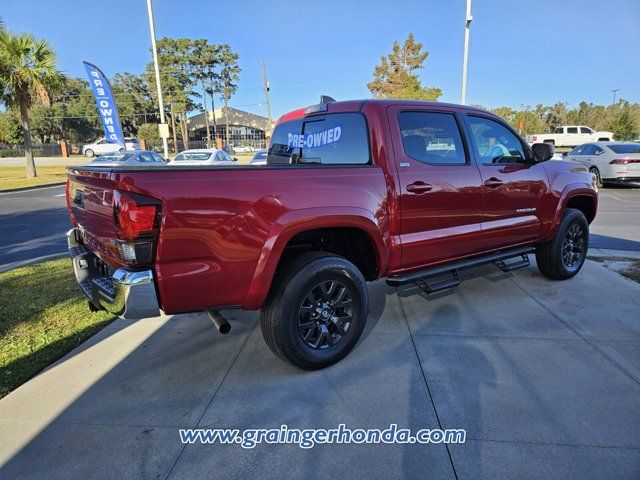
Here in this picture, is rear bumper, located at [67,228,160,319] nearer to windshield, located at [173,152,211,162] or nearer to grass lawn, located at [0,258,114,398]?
grass lawn, located at [0,258,114,398]

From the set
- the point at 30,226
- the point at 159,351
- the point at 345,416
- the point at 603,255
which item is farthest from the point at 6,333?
the point at 603,255

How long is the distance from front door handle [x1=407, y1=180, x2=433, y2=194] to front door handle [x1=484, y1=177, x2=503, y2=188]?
800 millimetres

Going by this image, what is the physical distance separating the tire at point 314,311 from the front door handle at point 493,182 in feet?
5.59

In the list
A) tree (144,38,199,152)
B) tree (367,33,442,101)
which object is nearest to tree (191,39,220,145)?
tree (144,38,199,152)

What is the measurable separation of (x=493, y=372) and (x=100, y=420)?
271 cm

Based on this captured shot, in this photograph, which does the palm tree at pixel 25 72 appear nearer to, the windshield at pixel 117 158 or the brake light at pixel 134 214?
the windshield at pixel 117 158

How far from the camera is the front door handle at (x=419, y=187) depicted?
344 centimetres

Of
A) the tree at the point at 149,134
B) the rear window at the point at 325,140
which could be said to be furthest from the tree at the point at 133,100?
the rear window at the point at 325,140

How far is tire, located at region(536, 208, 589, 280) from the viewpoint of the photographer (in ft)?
16.1

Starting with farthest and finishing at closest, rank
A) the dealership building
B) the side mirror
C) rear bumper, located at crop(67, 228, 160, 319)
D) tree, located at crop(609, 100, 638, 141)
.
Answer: the dealership building < tree, located at crop(609, 100, 638, 141) < the side mirror < rear bumper, located at crop(67, 228, 160, 319)

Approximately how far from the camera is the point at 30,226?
928 centimetres

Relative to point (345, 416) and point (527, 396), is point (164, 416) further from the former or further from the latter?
point (527, 396)

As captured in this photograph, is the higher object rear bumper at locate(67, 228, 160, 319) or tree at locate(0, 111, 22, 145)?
tree at locate(0, 111, 22, 145)

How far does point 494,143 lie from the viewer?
4340 millimetres
